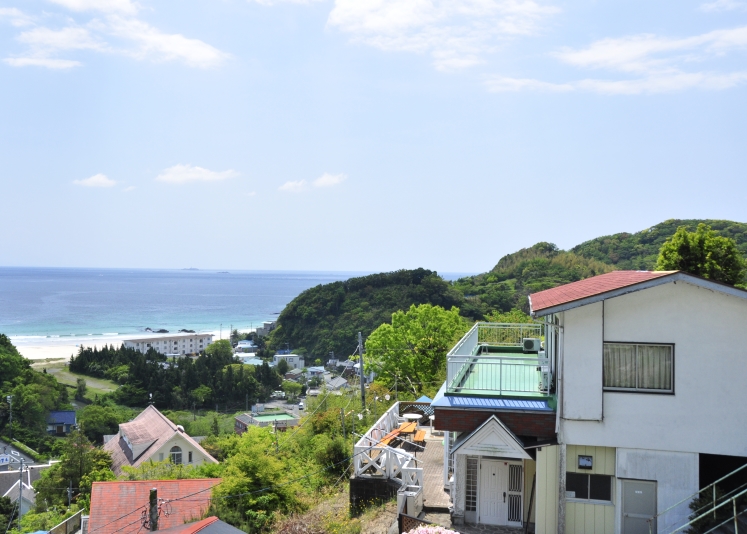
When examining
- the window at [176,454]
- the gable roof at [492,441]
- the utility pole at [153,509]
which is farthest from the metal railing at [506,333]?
the window at [176,454]

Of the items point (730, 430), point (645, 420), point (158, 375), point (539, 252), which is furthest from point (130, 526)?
point (539, 252)

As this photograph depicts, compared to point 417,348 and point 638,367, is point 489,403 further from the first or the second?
point 417,348

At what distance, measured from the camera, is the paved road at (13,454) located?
46281 millimetres

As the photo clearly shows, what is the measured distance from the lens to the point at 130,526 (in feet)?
56.6

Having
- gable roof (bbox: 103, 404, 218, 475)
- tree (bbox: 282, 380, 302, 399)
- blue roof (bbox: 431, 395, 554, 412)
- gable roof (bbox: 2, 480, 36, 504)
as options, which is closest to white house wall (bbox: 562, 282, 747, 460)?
blue roof (bbox: 431, 395, 554, 412)

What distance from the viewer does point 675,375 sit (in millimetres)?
10289

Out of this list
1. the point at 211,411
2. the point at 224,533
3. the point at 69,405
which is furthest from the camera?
the point at 211,411

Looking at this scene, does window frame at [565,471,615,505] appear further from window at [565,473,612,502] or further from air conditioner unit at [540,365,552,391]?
air conditioner unit at [540,365,552,391]

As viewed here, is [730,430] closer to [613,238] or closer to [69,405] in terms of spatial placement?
[69,405]

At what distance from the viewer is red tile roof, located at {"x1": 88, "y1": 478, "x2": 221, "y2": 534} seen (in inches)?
677

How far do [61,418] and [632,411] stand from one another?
67.2 m

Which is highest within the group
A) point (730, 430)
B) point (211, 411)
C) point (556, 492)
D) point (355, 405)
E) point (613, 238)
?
point (613, 238)

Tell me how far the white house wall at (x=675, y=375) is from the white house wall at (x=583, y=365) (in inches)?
0.7

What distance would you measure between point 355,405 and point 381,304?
74985 millimetres
